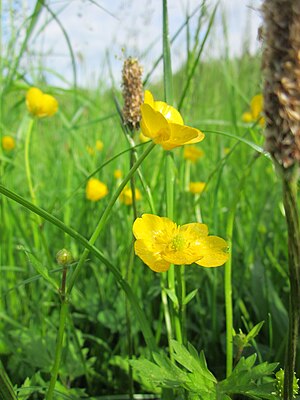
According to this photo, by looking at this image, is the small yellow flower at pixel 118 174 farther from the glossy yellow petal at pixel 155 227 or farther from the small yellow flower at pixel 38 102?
the glossy yellow petal at pixel 155 227

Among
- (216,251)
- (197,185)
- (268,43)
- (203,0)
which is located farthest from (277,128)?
(197,185)

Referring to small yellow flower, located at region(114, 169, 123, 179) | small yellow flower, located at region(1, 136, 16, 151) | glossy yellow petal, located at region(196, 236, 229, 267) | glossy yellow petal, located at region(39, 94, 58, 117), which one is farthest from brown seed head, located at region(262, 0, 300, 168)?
small yellow flower, located at region(1, 136, 16, 151)

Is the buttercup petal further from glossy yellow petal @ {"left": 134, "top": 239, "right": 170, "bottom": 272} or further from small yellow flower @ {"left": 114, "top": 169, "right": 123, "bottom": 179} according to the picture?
small yellow flower @ {"left": 114, "top": 169, "right": 123, "bottom": 179}

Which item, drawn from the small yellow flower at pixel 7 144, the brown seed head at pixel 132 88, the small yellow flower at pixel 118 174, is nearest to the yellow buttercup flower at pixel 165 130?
the brown seed head at pixel 132 88

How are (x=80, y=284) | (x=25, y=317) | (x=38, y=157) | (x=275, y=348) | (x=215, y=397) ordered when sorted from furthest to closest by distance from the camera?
(x=38, y=157), (x=80, y=284), (x=25, y=317), (x=275, y=348), (x=215, y=397)

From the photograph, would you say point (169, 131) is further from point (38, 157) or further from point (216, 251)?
point (38, 157)

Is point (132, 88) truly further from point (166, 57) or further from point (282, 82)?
point (282, 82)
